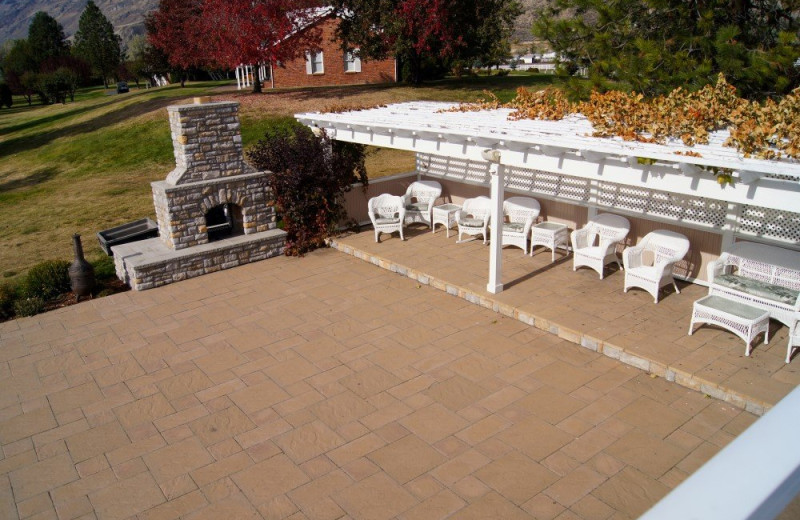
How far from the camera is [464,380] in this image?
682 cm

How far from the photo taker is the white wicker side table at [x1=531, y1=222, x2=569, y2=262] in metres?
10.0

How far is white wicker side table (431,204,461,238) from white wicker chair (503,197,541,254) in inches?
40.3

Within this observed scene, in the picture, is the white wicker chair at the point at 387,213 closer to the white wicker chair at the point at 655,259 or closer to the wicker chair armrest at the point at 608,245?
the wicker chair armrest at the point at 608,245

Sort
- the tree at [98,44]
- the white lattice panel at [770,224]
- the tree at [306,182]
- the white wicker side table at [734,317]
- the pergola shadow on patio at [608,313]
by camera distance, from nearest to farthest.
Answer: the pergola shadow on patio at [608,313] < the white wicker side table at [734,317] < the white lattice panel at [770,224] < the tree at [306,182] < the tree at [98,44]

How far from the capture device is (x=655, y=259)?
28.9ft

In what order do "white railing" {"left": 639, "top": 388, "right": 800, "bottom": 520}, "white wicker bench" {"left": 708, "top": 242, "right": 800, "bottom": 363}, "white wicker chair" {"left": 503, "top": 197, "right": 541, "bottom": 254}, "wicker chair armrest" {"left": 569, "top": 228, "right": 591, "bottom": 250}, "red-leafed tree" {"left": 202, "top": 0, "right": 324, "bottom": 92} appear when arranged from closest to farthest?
"white railing" {"left": 639, "top": 388, "right": 800, "bottom": 520} < "white wicker bench" {"left": 708, "top": 242, "right": 800, "bottom": 363} < "wicker chair armrest" {"left": 569, "top": 228, "right": 591, "bottom": 250} < "white wicker chair" {"left": 503, "top": 197, "right": 541, "bottom": 254} < "red-leafed tree" {"left": 202, "top": 0, "right": 324, "bottom": 92}

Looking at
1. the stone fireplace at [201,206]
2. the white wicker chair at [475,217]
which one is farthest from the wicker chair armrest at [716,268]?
the stone fireplace at [201,206]

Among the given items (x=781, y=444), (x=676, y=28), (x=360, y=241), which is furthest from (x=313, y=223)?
(x=781, y=444)

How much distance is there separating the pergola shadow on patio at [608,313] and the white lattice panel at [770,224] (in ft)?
3.49

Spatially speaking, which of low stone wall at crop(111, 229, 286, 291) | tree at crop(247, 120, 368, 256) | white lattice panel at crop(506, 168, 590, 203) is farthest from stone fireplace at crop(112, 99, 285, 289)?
white lattice panel at crop(506, 168, 590, 203)

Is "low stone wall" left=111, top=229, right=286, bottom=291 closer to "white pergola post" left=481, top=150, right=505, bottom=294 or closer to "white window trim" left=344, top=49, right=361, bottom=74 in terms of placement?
"white pergola post" left=481, top=150, right=505, bottom=294

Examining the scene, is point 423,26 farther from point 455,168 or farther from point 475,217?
point 475,217

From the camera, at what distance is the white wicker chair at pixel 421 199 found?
1203cm

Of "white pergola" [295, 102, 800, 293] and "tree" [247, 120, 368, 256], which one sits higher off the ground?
"white pergola" [295, 102, 800, 293]
